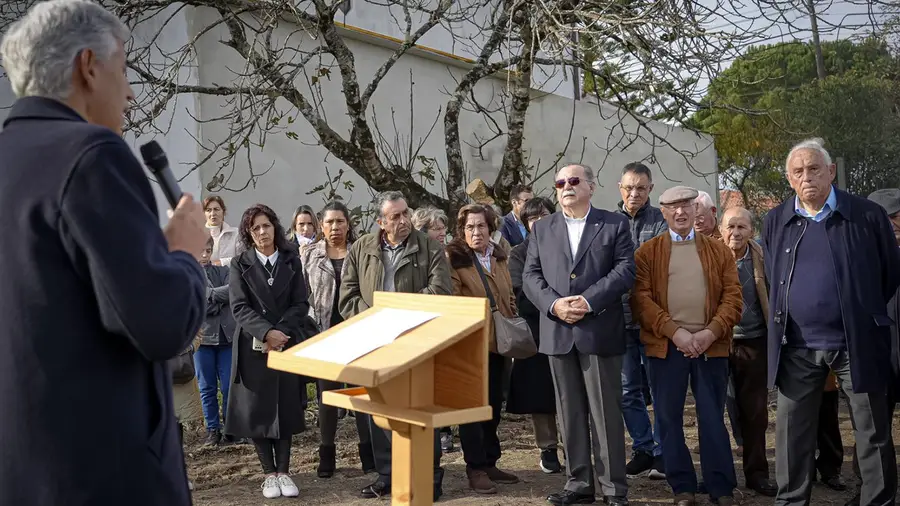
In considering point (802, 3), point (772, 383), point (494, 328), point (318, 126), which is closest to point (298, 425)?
point (494, 328)

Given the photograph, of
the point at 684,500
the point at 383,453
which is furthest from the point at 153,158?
the point at 684,500

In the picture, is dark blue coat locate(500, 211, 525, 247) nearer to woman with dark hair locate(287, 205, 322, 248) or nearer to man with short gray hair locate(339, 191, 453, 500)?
woman with dark hair locate(287, 205, 322, 248)

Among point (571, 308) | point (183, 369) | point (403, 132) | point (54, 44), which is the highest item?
point (403, 132)

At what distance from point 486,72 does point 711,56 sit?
9.87 feet

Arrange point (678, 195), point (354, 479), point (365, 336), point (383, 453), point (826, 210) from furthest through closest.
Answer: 1. point (354, 479)
2. point (383, 453)
3. point (678, 195)
4. point (826, 210)
5. point (365, 336)

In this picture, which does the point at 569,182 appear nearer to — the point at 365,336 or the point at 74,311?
the point at 365,336

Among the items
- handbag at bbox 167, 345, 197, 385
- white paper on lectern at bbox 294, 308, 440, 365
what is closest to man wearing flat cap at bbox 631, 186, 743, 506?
white paper on lectern at bbox 294, 308, 440, 365

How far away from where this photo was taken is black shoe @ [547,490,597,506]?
20.1ft

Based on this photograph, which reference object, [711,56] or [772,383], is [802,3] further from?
[772,383]

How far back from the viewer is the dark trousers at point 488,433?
6.72 metres

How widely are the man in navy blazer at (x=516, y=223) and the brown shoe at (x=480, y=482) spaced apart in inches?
101

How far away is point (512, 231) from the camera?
8820mm

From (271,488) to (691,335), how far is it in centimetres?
314

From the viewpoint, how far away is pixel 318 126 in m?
10.4
